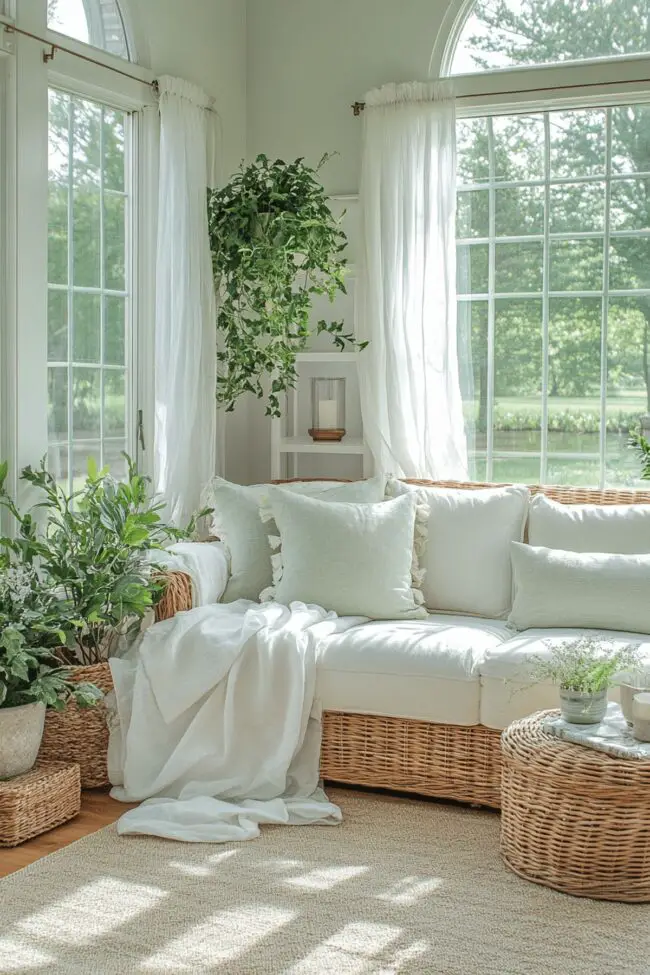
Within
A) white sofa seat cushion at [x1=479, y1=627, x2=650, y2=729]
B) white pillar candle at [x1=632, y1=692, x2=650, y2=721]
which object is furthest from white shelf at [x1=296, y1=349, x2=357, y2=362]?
white pillar candle at [x1=632, y1=692, x2=650, y2=721]

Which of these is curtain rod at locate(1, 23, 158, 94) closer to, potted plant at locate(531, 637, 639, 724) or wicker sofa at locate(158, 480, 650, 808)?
wicker sofa at locate(158, 480, 650, 808)

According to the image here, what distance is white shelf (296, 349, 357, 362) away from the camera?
4740 mm

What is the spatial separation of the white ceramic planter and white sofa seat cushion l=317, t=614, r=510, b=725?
87 centimetres

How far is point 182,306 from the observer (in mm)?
4496

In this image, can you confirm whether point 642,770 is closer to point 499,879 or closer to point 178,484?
point 499,879

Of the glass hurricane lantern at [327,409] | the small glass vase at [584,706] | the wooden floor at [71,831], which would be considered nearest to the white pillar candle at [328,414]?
the glass hurricane lantern at [327,409]

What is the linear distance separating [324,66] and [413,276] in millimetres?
1085

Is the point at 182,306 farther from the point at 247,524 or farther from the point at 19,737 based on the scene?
the point at 19,737

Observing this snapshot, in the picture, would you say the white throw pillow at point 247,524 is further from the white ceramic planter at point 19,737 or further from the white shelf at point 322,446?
the white ceramic planter at point 19,737

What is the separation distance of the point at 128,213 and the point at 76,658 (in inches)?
71.2

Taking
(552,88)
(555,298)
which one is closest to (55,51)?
(552,88)

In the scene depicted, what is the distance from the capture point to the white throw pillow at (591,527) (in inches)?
152

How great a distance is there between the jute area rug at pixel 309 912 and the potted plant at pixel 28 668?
353 mm

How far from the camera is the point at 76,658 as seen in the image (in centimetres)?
368
